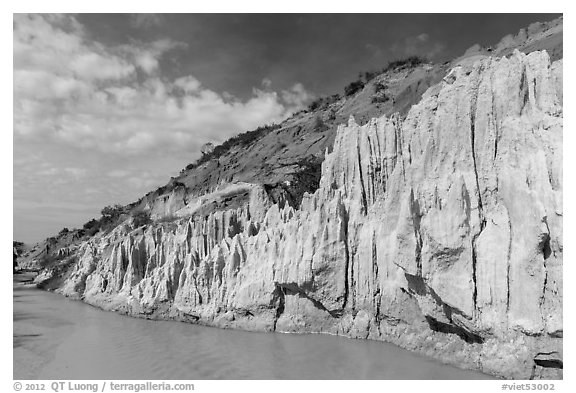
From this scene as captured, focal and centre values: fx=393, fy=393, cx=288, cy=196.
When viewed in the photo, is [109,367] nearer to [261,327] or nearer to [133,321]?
[261,327]

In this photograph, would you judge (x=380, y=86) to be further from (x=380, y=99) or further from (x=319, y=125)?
(x=319, y=125)

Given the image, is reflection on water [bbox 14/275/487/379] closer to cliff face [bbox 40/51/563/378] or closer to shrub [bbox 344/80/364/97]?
cliff face [bbox 40/51/563/378]

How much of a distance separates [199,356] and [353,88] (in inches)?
1724

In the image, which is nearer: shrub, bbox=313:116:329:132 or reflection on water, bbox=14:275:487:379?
reflection on water, bbox=14:275:487:379

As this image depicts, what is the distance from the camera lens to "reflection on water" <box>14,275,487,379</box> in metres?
9.85

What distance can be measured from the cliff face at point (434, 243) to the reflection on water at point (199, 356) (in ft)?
2.78

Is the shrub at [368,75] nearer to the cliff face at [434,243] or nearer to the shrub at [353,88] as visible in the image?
the shrub at [353,88]

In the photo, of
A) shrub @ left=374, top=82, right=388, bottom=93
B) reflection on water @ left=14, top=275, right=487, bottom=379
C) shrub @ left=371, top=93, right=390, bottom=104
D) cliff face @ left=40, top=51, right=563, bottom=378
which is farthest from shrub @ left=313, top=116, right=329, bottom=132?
reflection on water @ left=14, top=275, right=487, bottom=379

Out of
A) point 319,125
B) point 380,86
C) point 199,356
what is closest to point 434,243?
point 199,356

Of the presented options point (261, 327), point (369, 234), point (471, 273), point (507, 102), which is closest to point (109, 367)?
point (261, 327)

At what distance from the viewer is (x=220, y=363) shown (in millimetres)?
11000

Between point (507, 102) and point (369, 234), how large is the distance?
545 cm

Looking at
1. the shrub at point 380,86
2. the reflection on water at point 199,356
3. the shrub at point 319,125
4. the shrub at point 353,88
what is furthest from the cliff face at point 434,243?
the shrub at point 353,88

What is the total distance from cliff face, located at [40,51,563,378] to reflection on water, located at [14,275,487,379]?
848 millimetres
